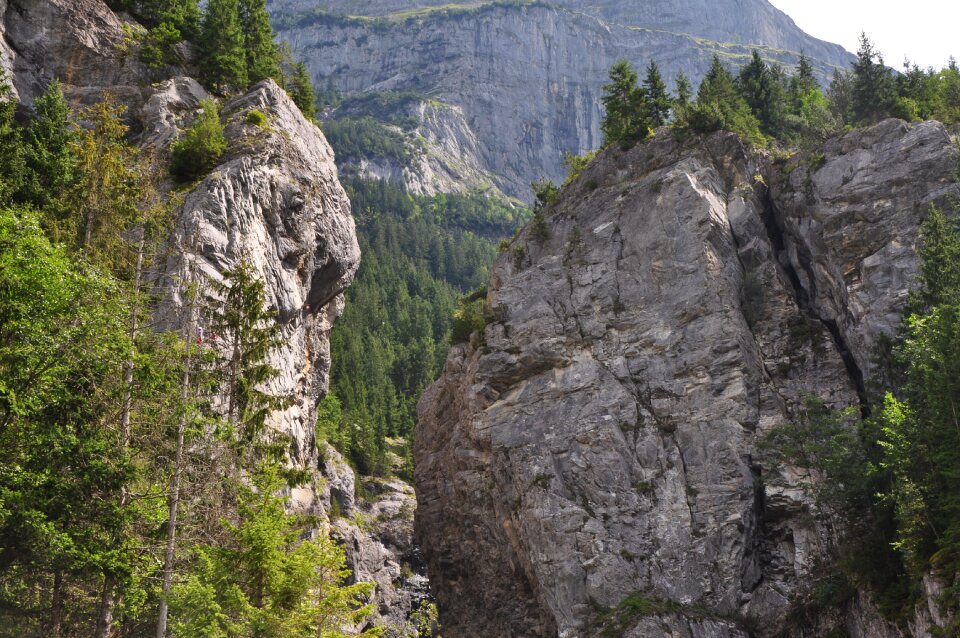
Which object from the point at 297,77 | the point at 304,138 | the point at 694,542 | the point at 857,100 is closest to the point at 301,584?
the point at 694,542

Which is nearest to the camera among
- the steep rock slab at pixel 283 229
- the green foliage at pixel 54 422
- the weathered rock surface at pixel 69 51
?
the green foliage at pixel 54 422

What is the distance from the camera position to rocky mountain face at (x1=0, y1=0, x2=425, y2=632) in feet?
132

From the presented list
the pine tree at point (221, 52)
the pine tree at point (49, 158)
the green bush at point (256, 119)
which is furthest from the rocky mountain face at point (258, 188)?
the pine tree at point (49, 158)

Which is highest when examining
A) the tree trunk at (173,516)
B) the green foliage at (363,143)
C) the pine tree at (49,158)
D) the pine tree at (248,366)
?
the green foliage at (363,143)

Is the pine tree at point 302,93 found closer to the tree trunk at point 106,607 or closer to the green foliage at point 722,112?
the green foliage at point 722,112

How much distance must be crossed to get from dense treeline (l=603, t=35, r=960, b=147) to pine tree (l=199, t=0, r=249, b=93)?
29088mm

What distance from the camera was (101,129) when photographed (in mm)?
31406

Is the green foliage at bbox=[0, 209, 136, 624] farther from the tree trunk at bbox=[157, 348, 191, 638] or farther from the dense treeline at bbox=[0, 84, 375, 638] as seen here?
the tree trunk at bbox=[157, 348, 191, 638]

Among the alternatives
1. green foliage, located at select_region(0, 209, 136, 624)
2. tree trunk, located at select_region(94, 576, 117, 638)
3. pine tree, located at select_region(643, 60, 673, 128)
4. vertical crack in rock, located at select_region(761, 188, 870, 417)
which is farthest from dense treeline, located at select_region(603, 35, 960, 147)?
tree trunk, located at select_region(94, 576, 117, 638)

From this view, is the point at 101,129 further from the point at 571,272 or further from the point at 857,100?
the point at 857,100

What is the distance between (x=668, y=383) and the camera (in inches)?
1964

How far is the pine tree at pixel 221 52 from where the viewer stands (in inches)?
2051

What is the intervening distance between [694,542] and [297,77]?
42.3 metres

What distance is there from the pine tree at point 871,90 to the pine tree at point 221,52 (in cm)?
4537
